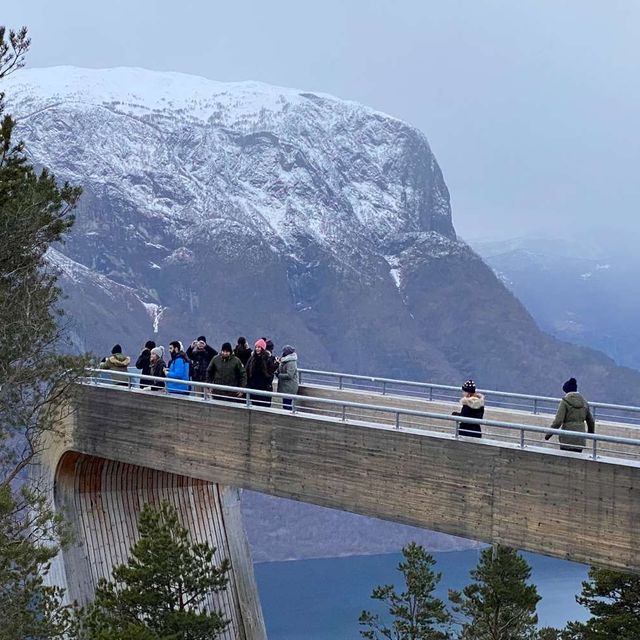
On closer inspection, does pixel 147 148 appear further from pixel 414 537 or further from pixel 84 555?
pixel 84 555

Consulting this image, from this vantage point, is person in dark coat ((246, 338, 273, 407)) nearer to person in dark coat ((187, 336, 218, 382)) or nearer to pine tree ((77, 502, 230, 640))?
person in dark coat ((187, 336, 218, 382))

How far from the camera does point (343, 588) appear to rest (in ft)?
303

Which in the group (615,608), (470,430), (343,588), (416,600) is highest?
(470,430)

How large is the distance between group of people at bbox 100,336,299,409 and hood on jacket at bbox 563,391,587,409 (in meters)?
5.05

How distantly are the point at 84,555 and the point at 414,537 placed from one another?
111777mm

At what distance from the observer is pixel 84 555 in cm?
2012

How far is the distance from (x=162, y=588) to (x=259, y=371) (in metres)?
4.38

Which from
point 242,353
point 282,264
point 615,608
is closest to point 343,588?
point 615,608

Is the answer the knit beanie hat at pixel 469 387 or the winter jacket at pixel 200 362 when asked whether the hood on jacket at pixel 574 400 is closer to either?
the knit beanie hat at pixel 469 387

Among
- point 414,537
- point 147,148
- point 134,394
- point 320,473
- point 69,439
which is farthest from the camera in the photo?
point 147,148

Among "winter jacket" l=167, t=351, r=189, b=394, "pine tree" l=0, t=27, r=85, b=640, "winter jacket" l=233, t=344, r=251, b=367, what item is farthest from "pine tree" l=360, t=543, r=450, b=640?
"pine tree" l=0, t=27, r=85, b=640

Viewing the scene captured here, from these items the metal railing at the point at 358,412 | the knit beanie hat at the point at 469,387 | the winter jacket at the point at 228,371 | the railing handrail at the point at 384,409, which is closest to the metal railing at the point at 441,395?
the metal railing at the point at 358,412

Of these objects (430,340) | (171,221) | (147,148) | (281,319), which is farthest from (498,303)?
(147,148)

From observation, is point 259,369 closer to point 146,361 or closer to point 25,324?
point 146,361
